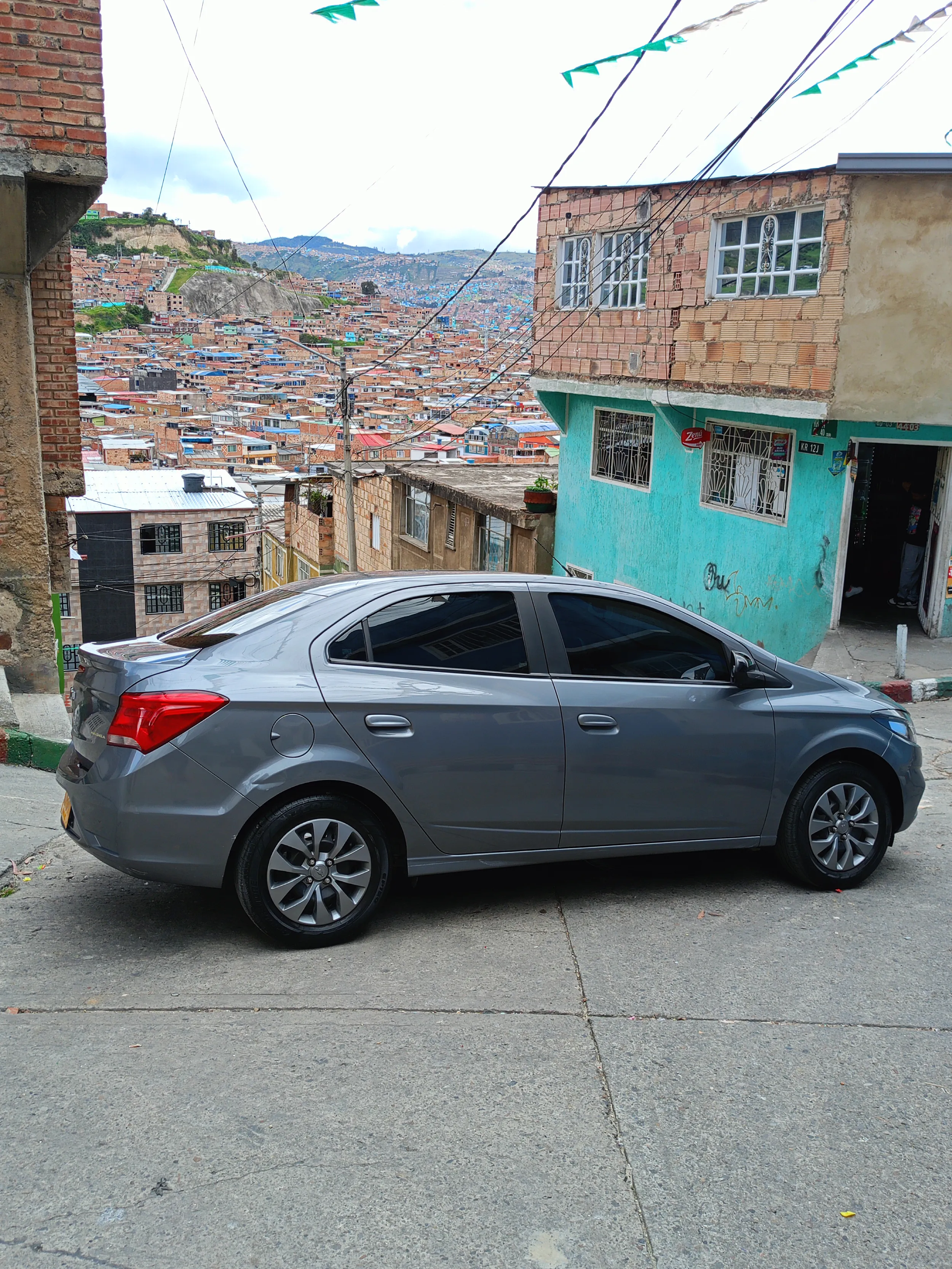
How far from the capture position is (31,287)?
10.1m

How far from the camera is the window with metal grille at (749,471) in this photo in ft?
46.3

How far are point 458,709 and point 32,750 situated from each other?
3.88 metres

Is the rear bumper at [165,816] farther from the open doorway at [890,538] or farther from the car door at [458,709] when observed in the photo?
the open doorway at [890,538]

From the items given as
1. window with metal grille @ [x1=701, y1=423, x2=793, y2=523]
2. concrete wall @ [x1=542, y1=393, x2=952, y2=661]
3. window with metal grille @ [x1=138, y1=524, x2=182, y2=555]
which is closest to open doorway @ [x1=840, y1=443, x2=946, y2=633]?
concrete wall @ [x1=542, y1=393, x2=952, y2=661]

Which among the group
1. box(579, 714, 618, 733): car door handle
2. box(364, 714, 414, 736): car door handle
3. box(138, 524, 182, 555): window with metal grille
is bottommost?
box(138, 524, 182, 555): window with metal grille

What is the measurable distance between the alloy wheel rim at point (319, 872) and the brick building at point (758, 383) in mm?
9907

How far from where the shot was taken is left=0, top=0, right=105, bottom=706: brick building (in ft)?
23.1

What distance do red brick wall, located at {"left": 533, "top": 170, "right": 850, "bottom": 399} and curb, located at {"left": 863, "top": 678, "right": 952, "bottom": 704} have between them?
348 centimetres

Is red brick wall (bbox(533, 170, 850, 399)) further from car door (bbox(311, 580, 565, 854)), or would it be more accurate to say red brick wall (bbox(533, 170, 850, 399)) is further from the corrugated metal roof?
the corrugated metal roof

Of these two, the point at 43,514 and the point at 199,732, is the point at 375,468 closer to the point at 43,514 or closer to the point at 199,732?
the point at 43,514

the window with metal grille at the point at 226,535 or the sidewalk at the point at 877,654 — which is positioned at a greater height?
the sidewalk at the point at 877,654

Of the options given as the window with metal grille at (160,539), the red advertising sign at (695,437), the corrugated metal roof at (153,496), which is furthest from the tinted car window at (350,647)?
the window with metal grille at (160,539)

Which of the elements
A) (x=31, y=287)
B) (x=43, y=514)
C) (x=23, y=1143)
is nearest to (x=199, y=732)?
(x=23, y=1143)

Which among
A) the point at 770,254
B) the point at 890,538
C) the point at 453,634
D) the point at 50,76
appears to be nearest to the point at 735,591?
the point at 890,538
